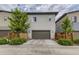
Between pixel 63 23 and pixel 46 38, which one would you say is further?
pixel 46 38

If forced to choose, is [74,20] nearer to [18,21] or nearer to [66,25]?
[66,25]

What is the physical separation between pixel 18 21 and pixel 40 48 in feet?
4.94

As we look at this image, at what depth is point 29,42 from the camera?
9.23 metres

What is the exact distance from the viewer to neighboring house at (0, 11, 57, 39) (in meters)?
9.14

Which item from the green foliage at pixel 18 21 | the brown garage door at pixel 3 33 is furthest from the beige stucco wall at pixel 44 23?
the brown garage door at pixel 3 33

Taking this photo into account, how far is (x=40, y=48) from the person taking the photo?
930 centimetres

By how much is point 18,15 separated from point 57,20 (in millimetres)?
1738

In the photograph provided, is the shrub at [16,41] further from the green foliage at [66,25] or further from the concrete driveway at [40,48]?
the green foliage at [66,25]

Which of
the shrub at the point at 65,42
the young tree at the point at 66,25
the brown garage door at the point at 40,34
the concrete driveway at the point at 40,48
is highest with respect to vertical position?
the young tree at the point at 66,25

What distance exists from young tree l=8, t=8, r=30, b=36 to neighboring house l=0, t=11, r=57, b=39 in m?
0.20

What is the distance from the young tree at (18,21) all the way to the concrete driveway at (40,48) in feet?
2.19

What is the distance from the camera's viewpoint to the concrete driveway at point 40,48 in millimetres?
8773

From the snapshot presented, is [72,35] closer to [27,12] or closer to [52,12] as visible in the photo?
[52,12]
